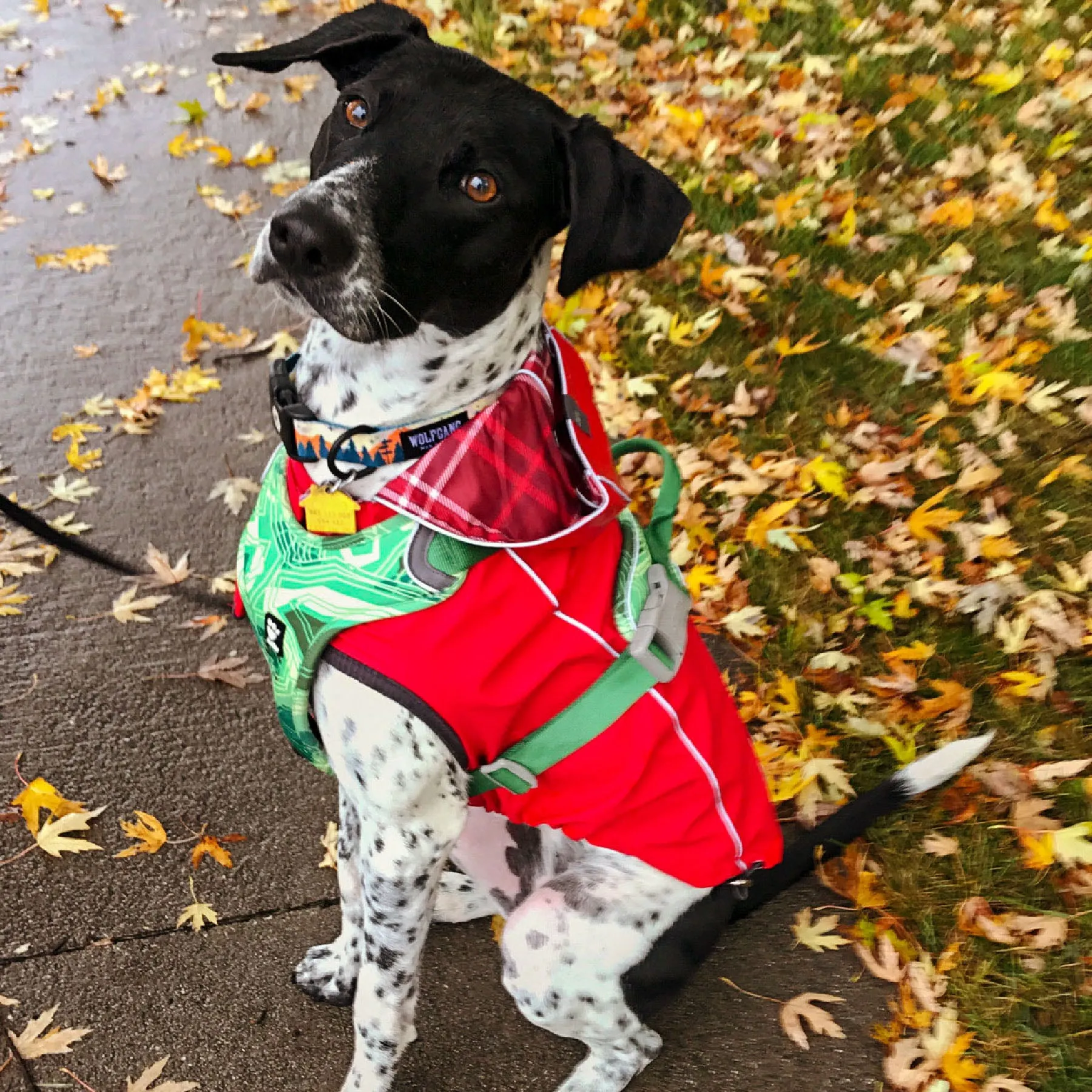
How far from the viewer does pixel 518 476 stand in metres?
2.02

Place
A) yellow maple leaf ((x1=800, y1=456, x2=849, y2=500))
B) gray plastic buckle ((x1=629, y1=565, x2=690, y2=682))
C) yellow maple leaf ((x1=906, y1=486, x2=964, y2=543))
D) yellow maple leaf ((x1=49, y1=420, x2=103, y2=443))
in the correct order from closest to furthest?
gray plastic buckle ((x1=629, y1=565, x2=690, y2=682))
yellow maple leaf ((x1=906, y1=486, x2=964, y2=543))
yellow maple leaf ((x1=800, y1=456, x2=849, y2=500))
yellow maple leaf ((x1=49, y1=420, x2=103, y2=443))

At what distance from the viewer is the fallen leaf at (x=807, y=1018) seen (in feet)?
9.23

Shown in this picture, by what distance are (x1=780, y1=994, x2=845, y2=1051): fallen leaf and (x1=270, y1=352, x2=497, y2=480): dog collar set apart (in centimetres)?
214

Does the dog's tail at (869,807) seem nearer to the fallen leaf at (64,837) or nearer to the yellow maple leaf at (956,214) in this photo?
the fallen leaf at (64,837)

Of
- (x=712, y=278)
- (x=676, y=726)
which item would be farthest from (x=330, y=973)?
(x=712, y=278)

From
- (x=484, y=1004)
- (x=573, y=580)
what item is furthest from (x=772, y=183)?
(x=484, y=1004)

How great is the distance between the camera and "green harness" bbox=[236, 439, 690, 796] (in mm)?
1926

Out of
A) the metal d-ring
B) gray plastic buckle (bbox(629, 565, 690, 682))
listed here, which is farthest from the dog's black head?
gray plastic buckle (bbox(629, 565, 690, 682))

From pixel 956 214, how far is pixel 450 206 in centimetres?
413

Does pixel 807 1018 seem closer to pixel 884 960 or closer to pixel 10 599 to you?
pixel 884 960

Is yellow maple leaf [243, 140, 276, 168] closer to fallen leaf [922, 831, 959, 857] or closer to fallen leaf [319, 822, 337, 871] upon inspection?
fallen leaf [319, 822, 337, 871]

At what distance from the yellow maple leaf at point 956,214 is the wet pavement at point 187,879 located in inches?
147

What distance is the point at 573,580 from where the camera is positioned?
6.97ft

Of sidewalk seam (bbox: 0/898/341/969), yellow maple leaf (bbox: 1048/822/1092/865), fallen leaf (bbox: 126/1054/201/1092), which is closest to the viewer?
fallen leaf (bbox: 126/1054/201/1092)
